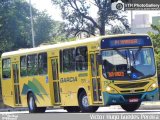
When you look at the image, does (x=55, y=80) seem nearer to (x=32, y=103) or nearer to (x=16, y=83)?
(x=32, y=103)

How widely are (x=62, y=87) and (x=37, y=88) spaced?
106 inches

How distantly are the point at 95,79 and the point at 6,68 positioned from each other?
9581mm

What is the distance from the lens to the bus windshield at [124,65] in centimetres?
2303

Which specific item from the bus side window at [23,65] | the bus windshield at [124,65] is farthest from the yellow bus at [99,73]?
the bus side window at [23,65]

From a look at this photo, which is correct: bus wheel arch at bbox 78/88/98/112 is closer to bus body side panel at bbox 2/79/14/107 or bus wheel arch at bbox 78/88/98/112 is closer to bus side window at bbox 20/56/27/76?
bus side window at bbox 20/56/27/76

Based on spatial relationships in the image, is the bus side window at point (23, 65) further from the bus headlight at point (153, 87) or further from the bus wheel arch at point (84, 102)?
the bus headlight at point (153, 87)

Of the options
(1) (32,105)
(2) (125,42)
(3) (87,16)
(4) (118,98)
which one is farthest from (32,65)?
(3) (87,16)

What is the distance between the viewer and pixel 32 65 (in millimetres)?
28922

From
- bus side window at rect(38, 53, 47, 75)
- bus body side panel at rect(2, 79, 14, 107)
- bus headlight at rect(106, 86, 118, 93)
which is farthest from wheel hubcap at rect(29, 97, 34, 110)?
bus headlight at rect(106, 86, 118, 93)

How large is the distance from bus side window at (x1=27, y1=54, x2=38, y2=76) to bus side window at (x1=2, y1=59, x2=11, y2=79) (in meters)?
2.65

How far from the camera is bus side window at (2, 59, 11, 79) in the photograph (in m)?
32.0

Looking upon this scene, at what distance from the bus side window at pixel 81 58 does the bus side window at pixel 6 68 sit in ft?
26.0

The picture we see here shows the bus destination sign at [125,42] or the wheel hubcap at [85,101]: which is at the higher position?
the bus destination sign at [125,42]

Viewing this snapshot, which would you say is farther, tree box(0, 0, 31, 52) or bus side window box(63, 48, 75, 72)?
tree box(0, 0, 31, 52)
